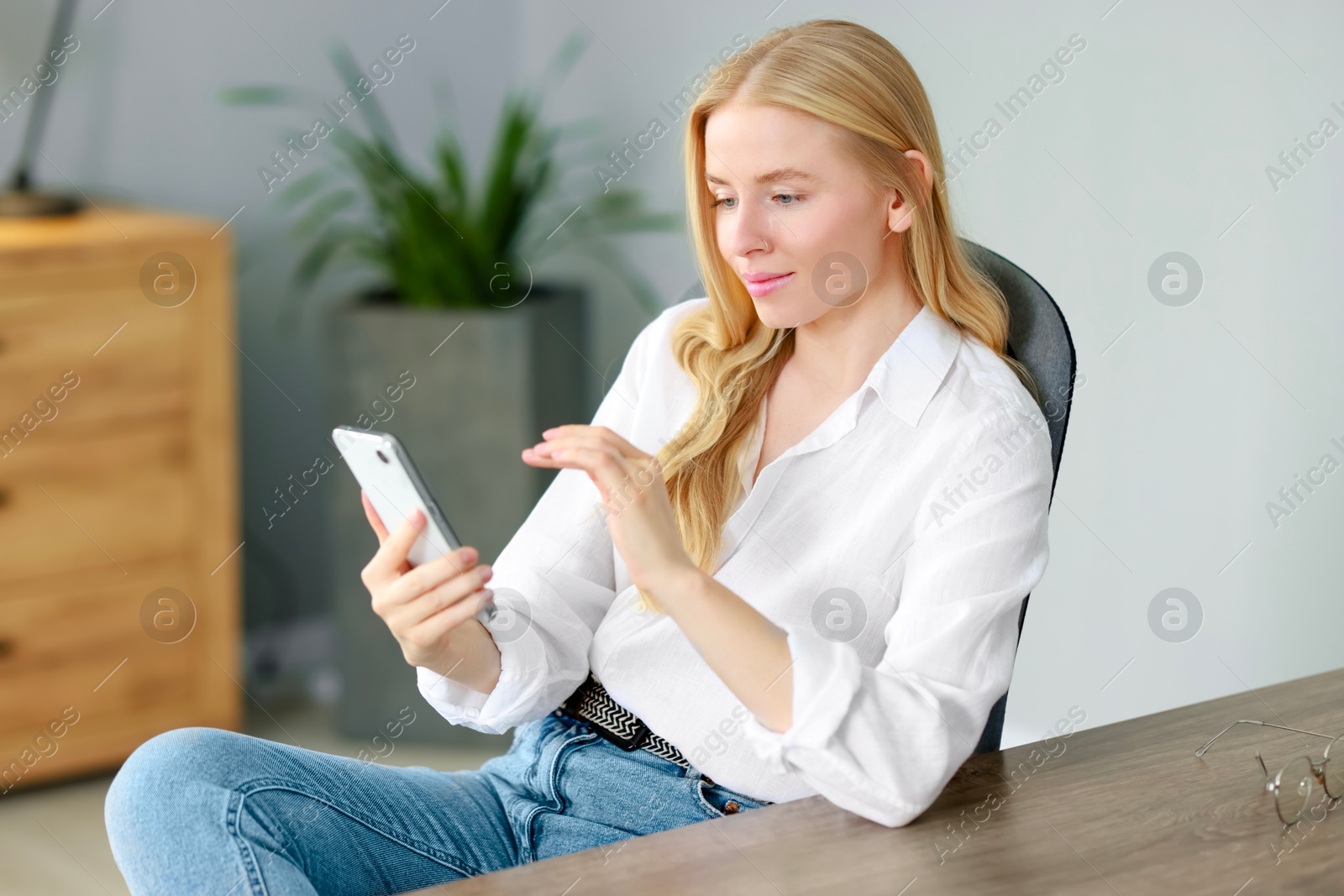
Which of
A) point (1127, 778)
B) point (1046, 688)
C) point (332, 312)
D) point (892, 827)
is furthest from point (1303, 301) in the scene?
point (332, 312)

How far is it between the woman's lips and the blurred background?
46cm

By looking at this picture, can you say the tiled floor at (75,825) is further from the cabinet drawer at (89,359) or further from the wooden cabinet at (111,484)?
the cabinet drawer at (89,359)

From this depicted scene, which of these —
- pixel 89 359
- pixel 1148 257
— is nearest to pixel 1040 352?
pixel 1148 257

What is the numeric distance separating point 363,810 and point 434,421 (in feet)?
5.52

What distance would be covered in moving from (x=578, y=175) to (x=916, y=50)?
3.60ft

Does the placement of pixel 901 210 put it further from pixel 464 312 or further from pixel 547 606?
pixel 464 312

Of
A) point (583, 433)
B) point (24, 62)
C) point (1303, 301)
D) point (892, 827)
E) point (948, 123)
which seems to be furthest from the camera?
point (24, 62)

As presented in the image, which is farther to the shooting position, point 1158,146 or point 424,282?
point 424,282

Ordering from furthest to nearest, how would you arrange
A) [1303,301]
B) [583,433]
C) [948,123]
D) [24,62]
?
[24,62] < [948,123] < [1303,301] < [583,433]

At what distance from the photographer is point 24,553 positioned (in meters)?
2.57

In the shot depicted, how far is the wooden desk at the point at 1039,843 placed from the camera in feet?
2.97

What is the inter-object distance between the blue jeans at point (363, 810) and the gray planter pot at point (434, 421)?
1.44 meters

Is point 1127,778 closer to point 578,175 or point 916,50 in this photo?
point 916,50

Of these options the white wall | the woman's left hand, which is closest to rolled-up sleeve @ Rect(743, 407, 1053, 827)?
the woman's left hand
